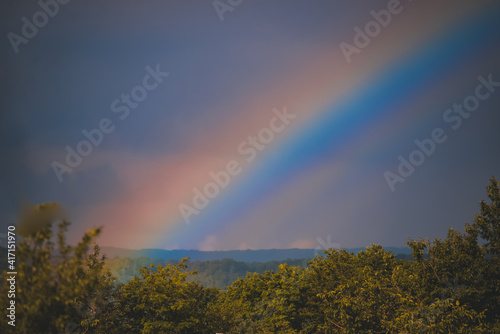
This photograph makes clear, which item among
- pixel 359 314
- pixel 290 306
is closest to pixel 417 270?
pixel 359 314

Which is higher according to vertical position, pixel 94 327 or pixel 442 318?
pixel 442 318

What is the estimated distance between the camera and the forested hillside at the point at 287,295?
11508 millimetres

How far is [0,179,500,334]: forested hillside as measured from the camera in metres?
11.5

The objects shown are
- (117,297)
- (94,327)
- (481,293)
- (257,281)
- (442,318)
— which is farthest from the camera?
(257,281)

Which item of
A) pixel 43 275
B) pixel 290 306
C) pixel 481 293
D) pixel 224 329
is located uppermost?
pixel 43 275

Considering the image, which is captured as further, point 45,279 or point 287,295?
point 287,295

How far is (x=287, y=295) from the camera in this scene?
4859cm

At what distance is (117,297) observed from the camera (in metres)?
42.7

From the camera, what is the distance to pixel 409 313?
24.0 metres

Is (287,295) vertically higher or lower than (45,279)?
lower

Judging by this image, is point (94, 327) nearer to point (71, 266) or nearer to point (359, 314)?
point (359, 314)

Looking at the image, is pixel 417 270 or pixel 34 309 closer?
pixel 34 309

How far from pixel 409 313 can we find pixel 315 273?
2971 cm

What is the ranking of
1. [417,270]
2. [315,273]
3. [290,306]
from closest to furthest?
[417,270] → [290,306] → [315,273]
